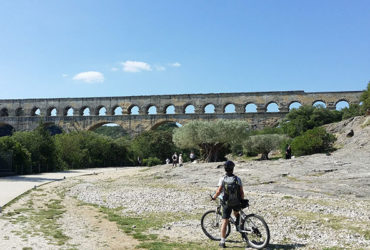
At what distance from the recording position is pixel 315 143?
65.3 feet

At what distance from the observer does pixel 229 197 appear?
5164 millimetres

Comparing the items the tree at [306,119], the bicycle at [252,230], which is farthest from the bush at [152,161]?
the bicycle at [252,230]

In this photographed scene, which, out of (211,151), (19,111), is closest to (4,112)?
(19,111)

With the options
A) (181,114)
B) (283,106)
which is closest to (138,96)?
(181,114)

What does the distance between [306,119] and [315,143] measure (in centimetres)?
1066

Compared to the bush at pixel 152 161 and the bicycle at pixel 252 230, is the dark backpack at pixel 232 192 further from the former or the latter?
the bush at pixel 152 161

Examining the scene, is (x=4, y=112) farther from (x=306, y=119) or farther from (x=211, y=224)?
(x=211, y=224)

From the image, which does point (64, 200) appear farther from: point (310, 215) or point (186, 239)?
point (310, 215)

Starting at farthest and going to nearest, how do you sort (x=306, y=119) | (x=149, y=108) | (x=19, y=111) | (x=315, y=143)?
(x=19, y=111) < (x=149, y=108) < (x=306, y=119) < (x=315, y=143)

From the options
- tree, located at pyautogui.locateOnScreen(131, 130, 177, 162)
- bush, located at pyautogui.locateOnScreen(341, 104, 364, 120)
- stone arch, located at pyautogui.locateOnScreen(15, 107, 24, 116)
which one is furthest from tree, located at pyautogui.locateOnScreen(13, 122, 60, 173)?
stone arch, located at pyautogui.locateOnScreen(15, 107, 24, 116)

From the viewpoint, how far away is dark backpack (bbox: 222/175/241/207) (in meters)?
5.15

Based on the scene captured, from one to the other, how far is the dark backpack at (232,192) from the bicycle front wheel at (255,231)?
32 centimetres

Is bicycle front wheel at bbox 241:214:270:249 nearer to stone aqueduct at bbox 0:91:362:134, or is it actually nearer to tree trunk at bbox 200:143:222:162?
tree trunk at bbox 200:143:222:162

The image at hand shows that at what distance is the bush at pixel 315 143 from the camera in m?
19.9
